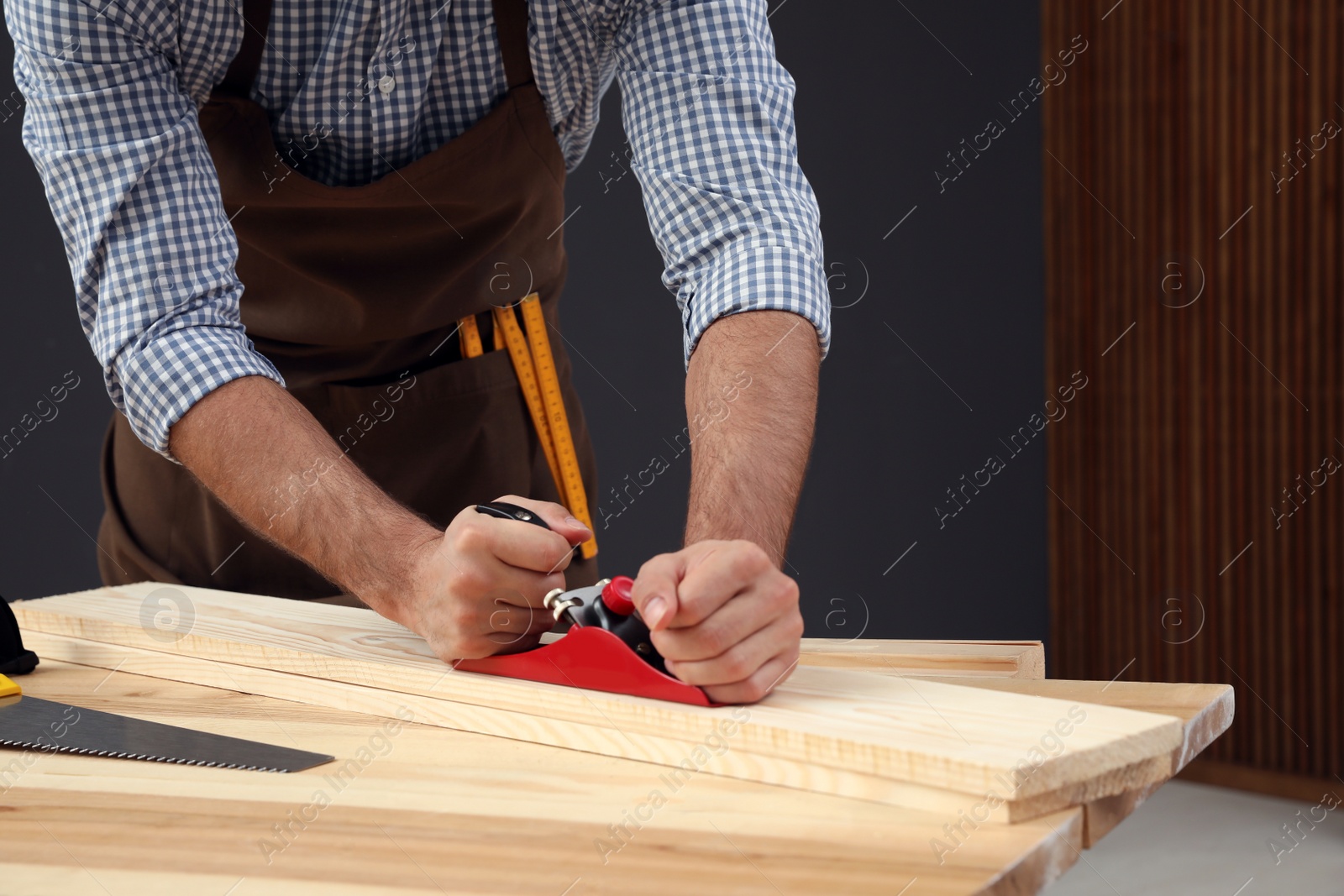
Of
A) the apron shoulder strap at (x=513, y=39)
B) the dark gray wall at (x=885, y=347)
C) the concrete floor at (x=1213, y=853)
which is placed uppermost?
the apron shoulder strap at (x=513, y=39)

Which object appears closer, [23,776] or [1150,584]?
[23,776]

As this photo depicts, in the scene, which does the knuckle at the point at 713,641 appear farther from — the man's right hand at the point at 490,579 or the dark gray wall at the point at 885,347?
the dark gray wall at the point at 885,347

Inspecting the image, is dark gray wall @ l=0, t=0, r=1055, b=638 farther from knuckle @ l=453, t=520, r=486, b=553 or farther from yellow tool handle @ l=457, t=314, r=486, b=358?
knuckle @ l=453, t=520, r=486, b=553

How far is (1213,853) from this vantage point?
2.67 metres

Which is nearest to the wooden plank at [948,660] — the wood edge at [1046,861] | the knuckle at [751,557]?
the knuckle at [751,557]

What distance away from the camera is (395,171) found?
1.43 m

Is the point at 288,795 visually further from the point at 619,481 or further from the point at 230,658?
the point at 619,481

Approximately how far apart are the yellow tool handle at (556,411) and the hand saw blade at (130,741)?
0.68 meters

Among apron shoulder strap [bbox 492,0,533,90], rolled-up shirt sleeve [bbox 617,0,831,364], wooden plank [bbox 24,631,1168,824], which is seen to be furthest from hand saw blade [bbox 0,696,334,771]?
apron shoulder strap [bbox 492,0,533,90]

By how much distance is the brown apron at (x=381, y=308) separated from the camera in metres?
1.41

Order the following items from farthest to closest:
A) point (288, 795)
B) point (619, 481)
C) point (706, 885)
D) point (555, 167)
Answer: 1. point (619, 481)
2. point (555, 167)
3. point (288, 795)
4. point (706, 885)

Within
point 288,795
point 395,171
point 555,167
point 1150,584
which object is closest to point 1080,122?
A: point 1150,584

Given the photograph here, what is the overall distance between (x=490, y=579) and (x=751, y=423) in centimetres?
31

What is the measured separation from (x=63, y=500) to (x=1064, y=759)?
278 cm
